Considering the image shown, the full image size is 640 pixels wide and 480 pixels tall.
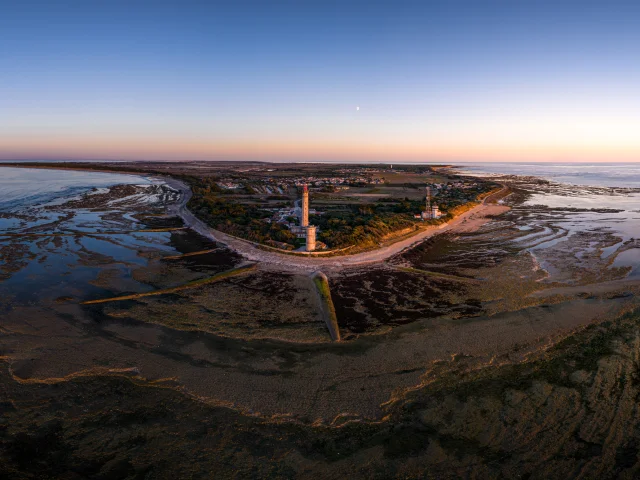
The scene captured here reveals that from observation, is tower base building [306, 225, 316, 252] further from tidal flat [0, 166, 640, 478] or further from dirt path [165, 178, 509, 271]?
tidal flat [0, 166, 640, 478]

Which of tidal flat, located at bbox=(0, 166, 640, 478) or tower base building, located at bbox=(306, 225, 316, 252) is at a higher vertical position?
tower base building, located at bbox=(306, 225, 316, 252)

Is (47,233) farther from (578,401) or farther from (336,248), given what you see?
(578,401)

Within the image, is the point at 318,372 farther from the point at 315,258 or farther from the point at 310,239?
the point at 310,239

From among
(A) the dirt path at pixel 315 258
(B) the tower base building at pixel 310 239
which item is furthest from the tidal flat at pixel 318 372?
(B) the tower base building at pixel 310 239

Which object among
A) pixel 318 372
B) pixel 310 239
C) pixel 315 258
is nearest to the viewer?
pixel 318 372

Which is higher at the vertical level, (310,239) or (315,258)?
(310,239)

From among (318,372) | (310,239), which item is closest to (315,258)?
(310,239)

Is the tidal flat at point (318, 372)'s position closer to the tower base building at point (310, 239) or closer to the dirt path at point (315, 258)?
the dirt path at point (315, 258)

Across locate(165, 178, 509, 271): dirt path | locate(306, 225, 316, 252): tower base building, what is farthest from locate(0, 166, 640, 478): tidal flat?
locate(306, 225, 316, 252): tower base building
